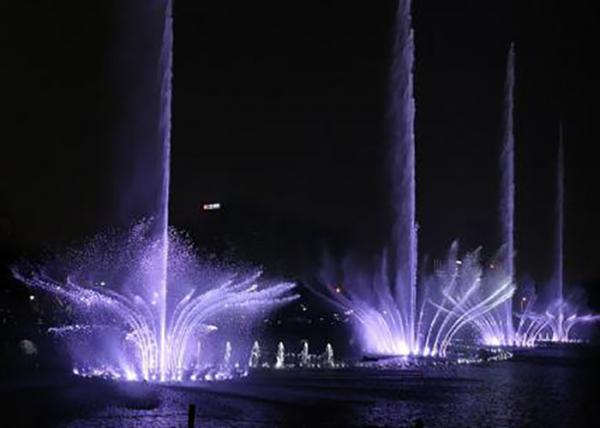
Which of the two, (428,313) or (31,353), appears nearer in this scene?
(31,353)

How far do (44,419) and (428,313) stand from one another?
1637 inches

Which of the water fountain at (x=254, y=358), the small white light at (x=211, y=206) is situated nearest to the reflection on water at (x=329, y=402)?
the water fountain at (x=254, y=358)

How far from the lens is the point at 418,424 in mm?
13438

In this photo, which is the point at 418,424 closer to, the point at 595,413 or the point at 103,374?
the point at 595,413

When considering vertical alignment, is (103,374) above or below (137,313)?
below

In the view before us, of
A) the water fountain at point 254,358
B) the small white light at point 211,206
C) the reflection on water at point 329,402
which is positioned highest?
the small white light at point 211,206

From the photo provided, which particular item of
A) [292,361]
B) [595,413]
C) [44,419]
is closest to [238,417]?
[44,419]

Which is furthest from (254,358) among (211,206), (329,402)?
(211,206)

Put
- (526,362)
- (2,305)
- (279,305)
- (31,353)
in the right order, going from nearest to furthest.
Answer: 1. (31,353)
2. (526,362)
3. (2,305)
4. (279,305)

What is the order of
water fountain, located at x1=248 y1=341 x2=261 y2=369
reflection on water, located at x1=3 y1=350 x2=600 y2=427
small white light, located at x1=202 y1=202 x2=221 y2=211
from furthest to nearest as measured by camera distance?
1. small white light, located at x1=202 y1=202 x2=221 y2=211
2. water fountain, located at x1=248 y1=341 x2=261 y2=369
3. reflection on water, located at x1=3 y1=350 x2=600 y2=427

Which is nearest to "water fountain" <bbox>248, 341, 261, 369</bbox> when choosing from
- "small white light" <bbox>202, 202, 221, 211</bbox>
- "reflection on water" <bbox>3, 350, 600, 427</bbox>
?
"reflection on water" <bbox>3, 350, 600, 427</bbox>

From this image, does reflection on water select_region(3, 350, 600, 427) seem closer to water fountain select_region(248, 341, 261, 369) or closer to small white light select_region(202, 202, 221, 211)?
water fountain select_region(248, 341, 261, 369)

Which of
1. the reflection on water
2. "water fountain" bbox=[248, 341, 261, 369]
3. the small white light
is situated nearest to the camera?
the reflection on water

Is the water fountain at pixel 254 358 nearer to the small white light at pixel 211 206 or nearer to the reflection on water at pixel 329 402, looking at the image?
the reflection on water at pixel 329 402
